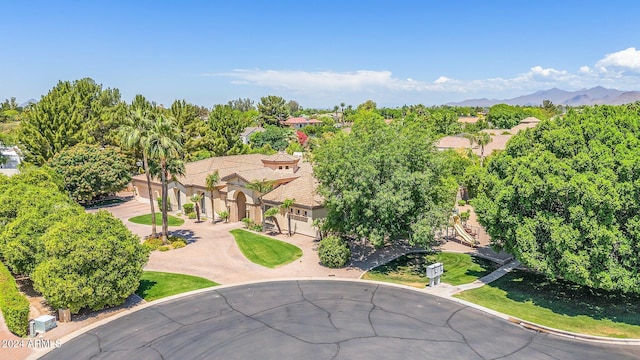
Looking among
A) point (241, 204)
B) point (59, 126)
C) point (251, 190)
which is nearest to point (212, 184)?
point (241, 204)

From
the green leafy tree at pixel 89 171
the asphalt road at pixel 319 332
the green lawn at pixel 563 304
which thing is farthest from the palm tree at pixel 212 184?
the green lawn at pixel 563 304

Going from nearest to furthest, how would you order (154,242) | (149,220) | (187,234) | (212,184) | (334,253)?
(334,253) → (154,242) → (187,234) → (212,184) → (149,220)

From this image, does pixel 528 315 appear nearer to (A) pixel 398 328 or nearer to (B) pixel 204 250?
(A) pixel 398 328

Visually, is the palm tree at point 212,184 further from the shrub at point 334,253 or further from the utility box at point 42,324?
the utility box at point 42,324

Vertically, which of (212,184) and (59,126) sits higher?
(59,126)

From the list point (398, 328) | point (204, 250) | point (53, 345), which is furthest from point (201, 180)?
point (398, 328)

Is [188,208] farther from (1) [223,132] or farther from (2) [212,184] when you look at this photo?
(1) [223,132]

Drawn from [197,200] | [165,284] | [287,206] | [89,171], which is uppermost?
[89,171]
